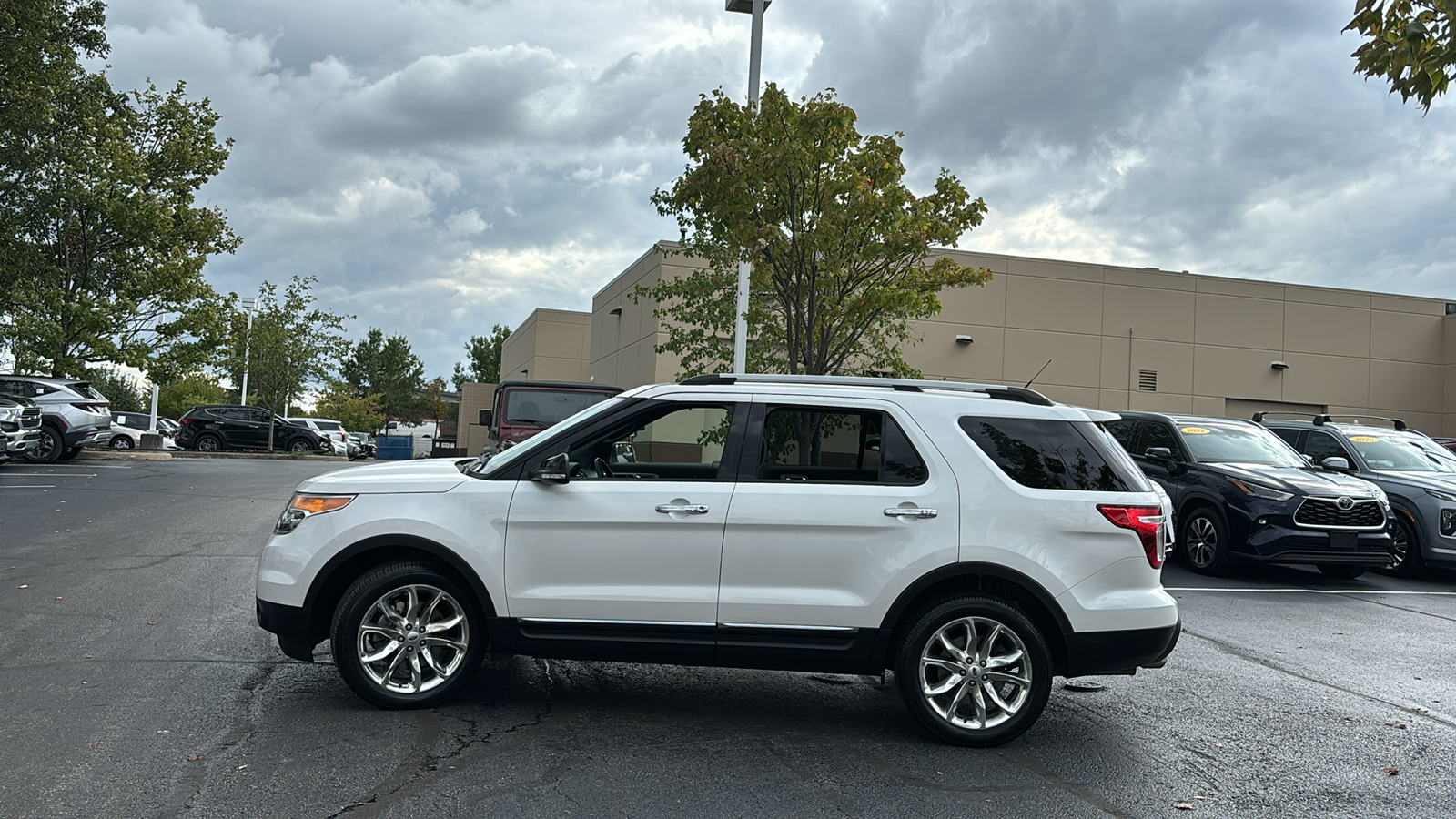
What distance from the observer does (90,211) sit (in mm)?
25891

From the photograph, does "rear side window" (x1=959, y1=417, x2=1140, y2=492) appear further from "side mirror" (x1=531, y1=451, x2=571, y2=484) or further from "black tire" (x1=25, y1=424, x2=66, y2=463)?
"black tire" (x1=25, y1=424, x2=66, y2=463)

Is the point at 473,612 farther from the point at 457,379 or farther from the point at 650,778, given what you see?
the point at 457,379

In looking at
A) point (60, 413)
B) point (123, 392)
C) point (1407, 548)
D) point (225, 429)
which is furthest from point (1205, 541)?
point (123, 392)

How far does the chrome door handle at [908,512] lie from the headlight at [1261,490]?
7.47 m

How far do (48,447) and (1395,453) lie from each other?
24.6m

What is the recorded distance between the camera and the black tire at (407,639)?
16.8 feet

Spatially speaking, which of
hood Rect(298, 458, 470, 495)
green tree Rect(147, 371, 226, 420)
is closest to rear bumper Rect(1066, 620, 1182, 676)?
hood Rect(298, 458, 470, 495)

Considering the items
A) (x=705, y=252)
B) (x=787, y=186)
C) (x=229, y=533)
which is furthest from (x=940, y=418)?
(x=705, y=252)

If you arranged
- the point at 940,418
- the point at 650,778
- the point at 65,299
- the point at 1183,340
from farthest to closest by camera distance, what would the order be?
the point at 1183,340, the point at 65,299, the point at 940,418, the point at 650,778

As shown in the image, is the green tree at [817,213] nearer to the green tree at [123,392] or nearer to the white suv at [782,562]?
the white suv at [782,562]

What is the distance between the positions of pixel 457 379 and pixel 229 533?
9873 centimetres

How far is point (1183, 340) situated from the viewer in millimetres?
30094

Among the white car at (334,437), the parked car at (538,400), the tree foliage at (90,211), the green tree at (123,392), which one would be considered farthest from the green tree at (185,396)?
the parked car at (538,400)

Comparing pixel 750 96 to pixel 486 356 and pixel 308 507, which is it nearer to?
pixel 308 507
